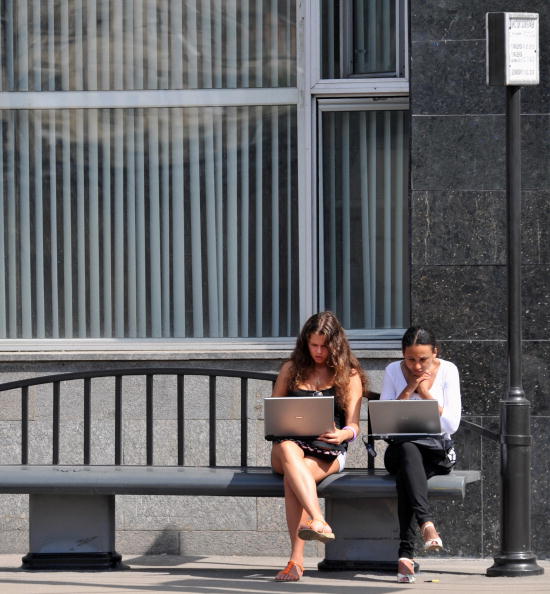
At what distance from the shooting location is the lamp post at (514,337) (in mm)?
7250

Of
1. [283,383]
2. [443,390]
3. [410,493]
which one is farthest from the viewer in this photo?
[283,383]

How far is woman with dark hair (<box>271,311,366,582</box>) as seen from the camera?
7371 mm

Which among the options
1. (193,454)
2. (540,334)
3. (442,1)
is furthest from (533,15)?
(193,454)

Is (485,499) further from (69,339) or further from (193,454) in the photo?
(69,339)

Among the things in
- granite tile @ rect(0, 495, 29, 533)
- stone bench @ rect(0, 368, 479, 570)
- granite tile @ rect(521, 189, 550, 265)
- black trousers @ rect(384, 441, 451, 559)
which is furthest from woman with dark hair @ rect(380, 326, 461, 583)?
granite tile @ rect(0, 495, 29, 533)

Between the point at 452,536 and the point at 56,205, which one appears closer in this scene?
the point at 452,536

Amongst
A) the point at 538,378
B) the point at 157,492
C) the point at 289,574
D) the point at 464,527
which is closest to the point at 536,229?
the point at 538,378

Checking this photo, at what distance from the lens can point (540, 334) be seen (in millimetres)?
8492

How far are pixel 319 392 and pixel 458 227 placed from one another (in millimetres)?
1600

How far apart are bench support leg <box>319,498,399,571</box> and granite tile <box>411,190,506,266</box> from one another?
1.77 m

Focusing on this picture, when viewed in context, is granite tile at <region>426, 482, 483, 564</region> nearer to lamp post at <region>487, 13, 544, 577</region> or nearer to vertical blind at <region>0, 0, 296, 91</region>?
lamp post at <region>487, 13, 544, 577</region>

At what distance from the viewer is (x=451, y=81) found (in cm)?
865

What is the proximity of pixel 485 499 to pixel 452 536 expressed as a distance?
314mm

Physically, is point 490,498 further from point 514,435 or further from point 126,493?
point 126,493
